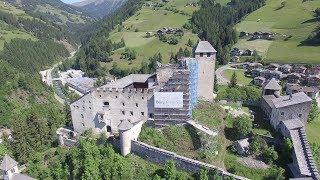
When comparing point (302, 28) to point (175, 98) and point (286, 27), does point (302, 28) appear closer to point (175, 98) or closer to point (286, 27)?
point (286, 27)

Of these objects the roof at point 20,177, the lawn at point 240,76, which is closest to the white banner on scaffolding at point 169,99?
the roof at point 20,177

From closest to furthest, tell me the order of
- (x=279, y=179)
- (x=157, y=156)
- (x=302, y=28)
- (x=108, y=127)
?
(x=279, y=179) → (x=157, y=156) → (x=108, y=127) → (x=302, y=28)

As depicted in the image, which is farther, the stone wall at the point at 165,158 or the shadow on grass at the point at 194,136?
the shadow on grass at the point at 194,136

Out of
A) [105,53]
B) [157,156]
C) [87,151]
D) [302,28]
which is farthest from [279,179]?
[105,53]

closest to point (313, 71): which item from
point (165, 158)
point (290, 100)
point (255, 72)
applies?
point (255, 72)

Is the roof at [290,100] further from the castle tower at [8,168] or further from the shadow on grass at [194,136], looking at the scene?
the castle tower at [8,168]

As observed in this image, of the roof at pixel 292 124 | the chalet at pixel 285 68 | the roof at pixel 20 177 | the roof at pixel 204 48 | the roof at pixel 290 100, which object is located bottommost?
the roof at pixel 20 177

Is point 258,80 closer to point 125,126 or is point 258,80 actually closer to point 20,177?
point 125,126
